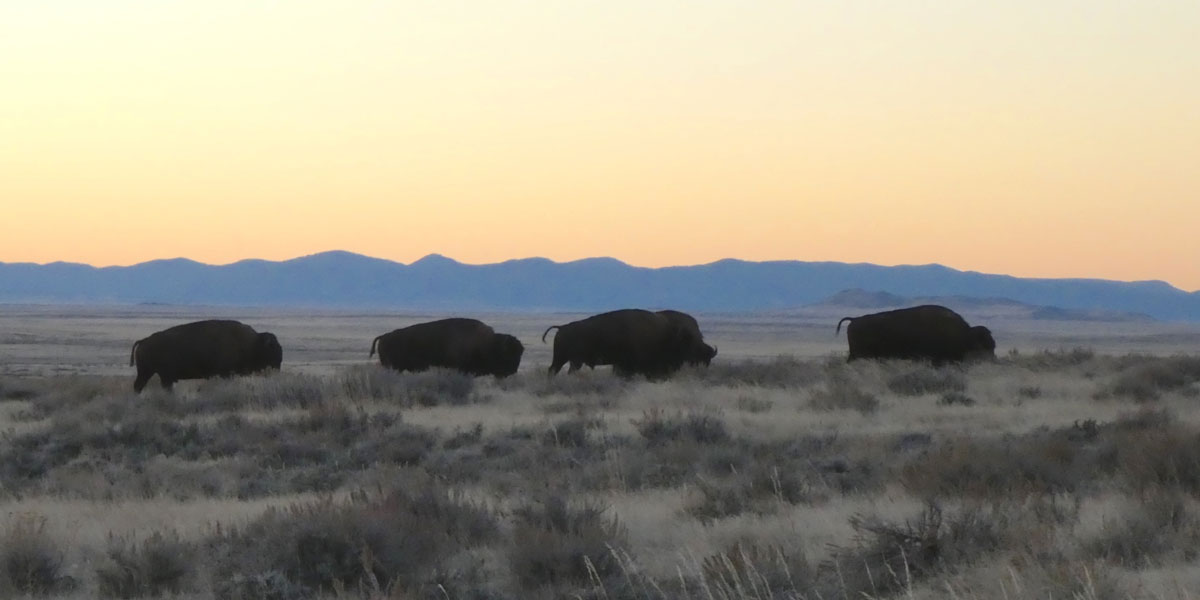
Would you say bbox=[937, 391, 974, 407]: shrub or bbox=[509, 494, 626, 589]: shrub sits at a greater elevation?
bbox=[937, 391, 974, 407]: shrub

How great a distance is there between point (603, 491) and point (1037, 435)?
517 centimetres

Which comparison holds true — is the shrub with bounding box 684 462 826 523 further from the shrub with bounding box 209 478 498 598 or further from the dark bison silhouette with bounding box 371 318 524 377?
the dark bison silhouette with bounding box 371 318 524 377

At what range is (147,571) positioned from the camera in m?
7.69

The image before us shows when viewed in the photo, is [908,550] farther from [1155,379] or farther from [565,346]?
[565,346]

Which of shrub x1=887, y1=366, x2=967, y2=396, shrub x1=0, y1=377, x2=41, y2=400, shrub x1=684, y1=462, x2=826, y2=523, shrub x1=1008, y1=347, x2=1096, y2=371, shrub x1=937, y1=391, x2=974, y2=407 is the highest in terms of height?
shrub x1=1008, y1=347, x2=1096, y2=371

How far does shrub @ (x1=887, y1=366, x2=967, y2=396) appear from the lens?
19.2 m

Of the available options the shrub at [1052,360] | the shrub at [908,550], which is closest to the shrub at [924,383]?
the shrub at [1052,360]

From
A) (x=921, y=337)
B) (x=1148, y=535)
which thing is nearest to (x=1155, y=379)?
(x=921, y=337)

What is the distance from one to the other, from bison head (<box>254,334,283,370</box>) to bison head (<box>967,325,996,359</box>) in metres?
11.9

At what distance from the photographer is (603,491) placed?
1095 centimetres

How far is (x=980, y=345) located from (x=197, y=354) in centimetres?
1337

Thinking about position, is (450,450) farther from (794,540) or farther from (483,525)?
(794,540)

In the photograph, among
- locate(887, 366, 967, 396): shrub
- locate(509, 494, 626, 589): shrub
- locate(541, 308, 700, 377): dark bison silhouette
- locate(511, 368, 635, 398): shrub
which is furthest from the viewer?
locate(541, 308, 700, 377): dark bison silhouette

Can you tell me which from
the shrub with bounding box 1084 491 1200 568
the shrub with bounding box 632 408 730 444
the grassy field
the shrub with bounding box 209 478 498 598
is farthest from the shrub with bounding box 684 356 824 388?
the shrub with bounding box 209 478 498 598
